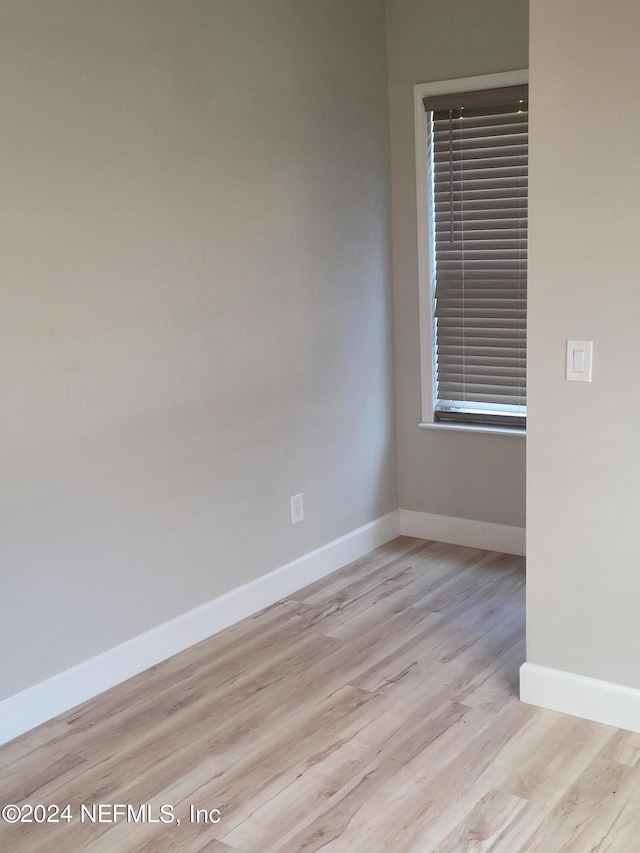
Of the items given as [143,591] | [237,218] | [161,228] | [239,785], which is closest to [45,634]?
[143,591]

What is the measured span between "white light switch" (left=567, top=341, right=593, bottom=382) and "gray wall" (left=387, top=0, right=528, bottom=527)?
153cm

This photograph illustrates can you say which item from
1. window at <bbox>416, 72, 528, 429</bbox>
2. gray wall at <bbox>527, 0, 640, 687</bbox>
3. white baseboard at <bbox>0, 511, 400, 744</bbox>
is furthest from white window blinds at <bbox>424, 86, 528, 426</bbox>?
gray wall at <bbox>527, 0, 640, 687</bbox>

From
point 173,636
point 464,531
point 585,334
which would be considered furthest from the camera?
point 464,531

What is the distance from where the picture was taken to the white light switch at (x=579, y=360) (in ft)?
8.41

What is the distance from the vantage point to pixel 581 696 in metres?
2.75

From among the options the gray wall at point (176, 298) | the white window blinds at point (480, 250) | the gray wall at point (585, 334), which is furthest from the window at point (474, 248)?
the gray wall at point (585, 334)

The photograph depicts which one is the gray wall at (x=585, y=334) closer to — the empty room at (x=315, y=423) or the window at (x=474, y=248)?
the empty room at (x=315, y=423)

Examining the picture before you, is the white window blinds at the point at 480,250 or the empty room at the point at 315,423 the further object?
the white window blinds at the point at 480,250

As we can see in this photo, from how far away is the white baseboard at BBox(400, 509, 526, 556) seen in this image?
4188 millimetres

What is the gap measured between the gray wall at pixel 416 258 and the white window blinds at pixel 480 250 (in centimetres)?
11

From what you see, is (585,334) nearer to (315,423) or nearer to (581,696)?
(581,696)

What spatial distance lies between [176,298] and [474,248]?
155 centimetres

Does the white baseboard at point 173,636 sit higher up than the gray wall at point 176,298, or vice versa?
the gray wall at point 176,298

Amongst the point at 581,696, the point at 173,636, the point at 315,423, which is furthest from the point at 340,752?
the point at 315,423
